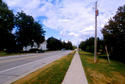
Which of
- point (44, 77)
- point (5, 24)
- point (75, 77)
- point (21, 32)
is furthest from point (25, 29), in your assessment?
point (75, 77)

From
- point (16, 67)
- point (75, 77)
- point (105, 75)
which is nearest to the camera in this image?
point (75, 77)

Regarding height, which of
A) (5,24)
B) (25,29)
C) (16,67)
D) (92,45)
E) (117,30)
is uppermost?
(5,24)

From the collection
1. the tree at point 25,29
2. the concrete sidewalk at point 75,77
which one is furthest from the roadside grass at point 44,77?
the tree at point 25,29

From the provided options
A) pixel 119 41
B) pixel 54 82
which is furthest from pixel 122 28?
pixel 54 82

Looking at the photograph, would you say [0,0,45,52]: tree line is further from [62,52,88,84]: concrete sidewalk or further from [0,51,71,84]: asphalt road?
[62,52,88,84]: concrete sidewalk

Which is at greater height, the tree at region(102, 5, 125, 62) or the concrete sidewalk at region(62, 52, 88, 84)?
the tree at region(102, 5, 125, 62)

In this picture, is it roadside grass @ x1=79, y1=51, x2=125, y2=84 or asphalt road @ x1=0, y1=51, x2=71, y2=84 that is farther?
asphalt road @ x1=0, y1=51, x2=71, y2=84

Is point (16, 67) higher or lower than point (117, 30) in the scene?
lower

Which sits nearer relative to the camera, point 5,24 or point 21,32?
point 5,24

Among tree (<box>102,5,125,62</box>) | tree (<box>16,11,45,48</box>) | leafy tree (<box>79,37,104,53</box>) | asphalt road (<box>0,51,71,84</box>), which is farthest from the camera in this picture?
tree (<box>16,11,45,48</box>)

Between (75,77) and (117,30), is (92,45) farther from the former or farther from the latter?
(75,77)

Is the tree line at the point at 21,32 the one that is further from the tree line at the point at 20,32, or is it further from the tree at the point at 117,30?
the tree at the point at 117,30

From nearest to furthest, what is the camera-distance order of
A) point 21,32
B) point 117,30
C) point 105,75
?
point 105,75, point 117,30, point 21,32

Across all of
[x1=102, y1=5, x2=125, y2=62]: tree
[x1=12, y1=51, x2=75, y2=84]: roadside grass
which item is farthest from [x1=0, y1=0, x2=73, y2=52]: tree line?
[x1=12, y1=51, x2=75, y2=84]: roadside grass
